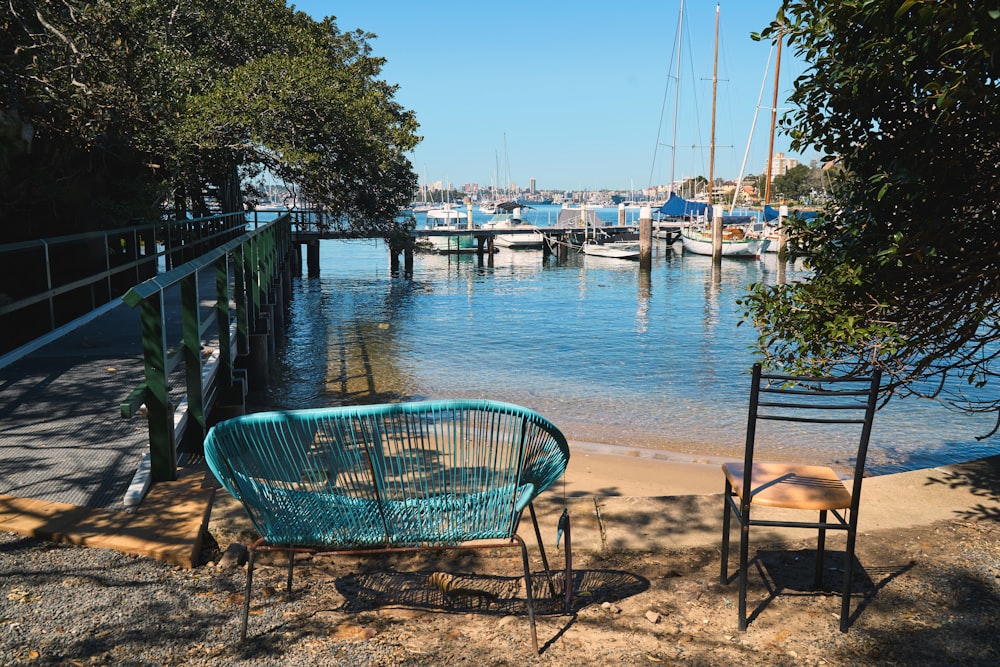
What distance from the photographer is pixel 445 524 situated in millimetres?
3486

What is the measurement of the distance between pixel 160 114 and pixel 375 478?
11.8m

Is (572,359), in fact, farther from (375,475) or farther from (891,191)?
(375,475)

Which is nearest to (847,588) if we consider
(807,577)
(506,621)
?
(807,577)

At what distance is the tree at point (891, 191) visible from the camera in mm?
4312

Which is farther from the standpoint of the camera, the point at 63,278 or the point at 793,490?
the point at 63,278

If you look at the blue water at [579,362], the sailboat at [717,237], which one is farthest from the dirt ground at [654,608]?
the sailboat at [717,237]

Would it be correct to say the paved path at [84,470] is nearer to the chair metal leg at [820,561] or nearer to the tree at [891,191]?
the chair metal leg at [820,561]

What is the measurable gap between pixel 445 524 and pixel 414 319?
75.8ft

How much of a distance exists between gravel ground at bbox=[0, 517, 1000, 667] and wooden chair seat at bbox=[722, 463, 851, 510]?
527 mm

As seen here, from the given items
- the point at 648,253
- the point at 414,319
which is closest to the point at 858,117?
the point at 414,319

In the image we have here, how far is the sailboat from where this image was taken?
162 ft

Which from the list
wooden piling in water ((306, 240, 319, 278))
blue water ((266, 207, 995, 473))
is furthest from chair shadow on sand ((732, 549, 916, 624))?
wooden piling in water ((306, 240, 319, 278))

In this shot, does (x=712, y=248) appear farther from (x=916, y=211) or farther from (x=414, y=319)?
(x=916, y=211)

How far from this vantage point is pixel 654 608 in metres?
3.69
